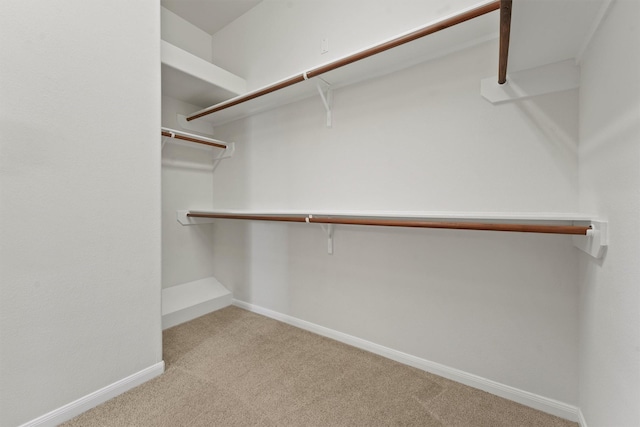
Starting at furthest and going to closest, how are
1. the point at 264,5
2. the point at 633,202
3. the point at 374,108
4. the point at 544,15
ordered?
1. the point at 264,5
2. the point at 374,108
3. the point at 544,15
4. the point at 633,202

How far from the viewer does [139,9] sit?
152 cm

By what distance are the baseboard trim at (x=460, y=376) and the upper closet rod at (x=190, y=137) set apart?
5.48ft

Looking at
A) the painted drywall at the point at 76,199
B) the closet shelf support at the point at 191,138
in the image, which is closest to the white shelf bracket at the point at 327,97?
the painted drywall at the point at 76,199

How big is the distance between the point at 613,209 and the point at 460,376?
110 centimetres

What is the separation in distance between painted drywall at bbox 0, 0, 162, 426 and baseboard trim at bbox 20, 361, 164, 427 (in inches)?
1.0

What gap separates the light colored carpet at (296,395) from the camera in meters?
1.26

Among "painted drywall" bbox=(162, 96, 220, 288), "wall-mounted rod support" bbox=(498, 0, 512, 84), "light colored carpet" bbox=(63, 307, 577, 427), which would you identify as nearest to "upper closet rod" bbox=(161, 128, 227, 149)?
"painted drywall" bbox=(162, 96, 220, 288)

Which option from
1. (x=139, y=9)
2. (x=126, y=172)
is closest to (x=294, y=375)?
(x=126, y=172)

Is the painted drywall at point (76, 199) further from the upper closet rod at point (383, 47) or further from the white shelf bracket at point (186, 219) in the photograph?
the white shelf bracket at point (186, 219)

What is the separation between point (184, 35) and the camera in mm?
2586

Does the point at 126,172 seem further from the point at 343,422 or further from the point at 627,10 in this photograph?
the point at 627,10

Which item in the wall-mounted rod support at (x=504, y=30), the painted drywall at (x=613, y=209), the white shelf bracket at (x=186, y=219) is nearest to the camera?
the painted drywall at (x=613, y=209)

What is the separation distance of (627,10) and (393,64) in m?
1.00

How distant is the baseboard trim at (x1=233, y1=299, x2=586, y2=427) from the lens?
1.26 meters
